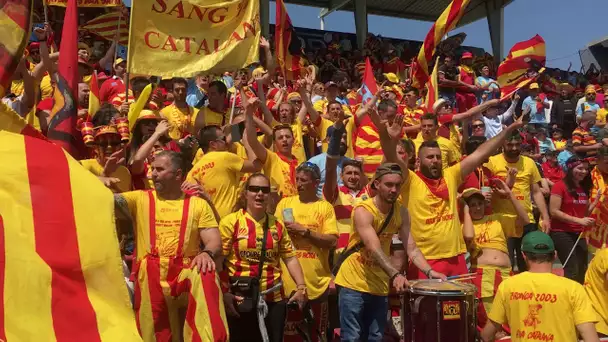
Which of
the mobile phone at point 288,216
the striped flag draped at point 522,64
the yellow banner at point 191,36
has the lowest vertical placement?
the mobile phone at point 288,216

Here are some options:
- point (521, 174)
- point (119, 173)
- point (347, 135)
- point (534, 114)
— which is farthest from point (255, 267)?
point (534, 114)

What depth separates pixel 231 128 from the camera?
23.6ft

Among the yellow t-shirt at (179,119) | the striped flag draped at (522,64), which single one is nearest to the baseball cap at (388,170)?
the yellow t-shirt at (179,119)

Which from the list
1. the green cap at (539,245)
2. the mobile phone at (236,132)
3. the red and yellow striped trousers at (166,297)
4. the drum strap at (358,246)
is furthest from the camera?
the mobile phone at (236,132)

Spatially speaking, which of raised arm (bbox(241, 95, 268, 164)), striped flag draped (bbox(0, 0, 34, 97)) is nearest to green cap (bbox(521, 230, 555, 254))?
raised arm (bbox(241, 95, 268, 164))

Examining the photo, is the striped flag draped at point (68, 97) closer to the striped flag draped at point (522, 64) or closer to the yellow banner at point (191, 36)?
the yellow banner at point (191, 36)

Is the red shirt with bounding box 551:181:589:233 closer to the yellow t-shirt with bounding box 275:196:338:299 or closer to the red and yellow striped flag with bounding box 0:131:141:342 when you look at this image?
the yellow t-shirt with bounding box 275:196:338:299

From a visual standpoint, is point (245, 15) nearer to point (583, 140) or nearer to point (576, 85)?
point (583, 140)

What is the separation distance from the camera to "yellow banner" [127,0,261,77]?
20.8 feet

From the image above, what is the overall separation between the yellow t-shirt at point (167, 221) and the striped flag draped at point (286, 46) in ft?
17.2

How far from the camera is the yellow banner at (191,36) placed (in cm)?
635

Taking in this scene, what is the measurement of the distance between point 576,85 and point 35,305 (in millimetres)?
24097

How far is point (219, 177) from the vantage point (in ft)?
19.7

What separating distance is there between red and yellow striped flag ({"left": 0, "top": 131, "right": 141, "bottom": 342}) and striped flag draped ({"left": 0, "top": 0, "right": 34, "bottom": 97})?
255mm
